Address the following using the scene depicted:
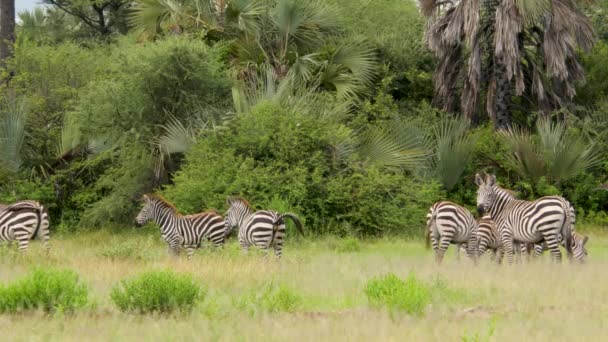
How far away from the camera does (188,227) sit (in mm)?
18359

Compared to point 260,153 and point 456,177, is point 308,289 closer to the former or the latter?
point 260,153

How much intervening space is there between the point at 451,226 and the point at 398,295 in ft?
22.4

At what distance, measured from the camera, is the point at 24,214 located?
18.7 meters

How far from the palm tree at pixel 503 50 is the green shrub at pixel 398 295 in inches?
656

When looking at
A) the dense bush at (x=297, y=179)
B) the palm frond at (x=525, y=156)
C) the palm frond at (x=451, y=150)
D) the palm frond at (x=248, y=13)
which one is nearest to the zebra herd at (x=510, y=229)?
the dense bush at (x=297, y=179)

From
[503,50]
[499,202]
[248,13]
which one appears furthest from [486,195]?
[248,13]

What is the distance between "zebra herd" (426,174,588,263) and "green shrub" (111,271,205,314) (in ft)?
23.9

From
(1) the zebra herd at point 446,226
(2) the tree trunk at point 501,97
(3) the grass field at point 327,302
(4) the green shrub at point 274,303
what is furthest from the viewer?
(2) the tree trunk at point 501,97

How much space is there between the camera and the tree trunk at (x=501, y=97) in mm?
28125

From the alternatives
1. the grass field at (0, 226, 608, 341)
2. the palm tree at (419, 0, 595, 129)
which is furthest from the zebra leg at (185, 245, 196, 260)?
the palm tree at (419, 0, 595, 129)

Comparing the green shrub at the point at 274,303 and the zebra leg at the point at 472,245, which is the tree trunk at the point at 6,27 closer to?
the zebra leg at the point at 472,245

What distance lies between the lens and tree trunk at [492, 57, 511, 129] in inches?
1107

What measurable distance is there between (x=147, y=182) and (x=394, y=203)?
6.32 meters

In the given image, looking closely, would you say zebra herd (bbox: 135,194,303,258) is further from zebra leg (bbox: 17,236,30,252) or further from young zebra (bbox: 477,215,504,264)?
young zebra (bbox: 477,215,504,264)
